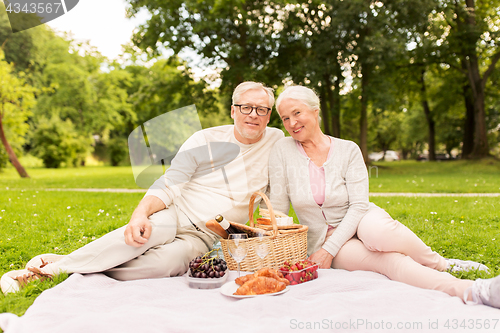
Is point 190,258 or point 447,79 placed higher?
point 447,79

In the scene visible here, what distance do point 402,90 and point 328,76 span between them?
8.67m

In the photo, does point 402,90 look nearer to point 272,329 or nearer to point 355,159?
point 355,159

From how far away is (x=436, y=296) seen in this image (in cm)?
255

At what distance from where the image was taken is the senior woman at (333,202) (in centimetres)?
305

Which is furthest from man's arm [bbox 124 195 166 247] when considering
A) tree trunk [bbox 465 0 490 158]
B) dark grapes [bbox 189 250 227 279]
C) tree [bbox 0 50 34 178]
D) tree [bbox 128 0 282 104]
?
tree trunk [bbox 465 0 490 158]

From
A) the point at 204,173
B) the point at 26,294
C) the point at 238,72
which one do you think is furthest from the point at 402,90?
the point at 26,294

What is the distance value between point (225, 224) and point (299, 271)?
0.71 m

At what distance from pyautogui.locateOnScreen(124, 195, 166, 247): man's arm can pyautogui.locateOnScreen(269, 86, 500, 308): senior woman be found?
3.73 feet

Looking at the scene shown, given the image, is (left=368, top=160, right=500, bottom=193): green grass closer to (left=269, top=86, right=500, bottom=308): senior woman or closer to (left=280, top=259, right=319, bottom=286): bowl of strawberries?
(left=269, top=86, right=500, bottom=308): senior woman

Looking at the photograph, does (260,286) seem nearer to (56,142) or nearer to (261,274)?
(261,274)

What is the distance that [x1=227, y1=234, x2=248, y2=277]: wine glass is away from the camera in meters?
2.99

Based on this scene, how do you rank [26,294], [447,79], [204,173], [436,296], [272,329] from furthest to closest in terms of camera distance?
1. [447,79]
2. [204,173]
3. [26,294]
4. [436,296]
5. [272,329]

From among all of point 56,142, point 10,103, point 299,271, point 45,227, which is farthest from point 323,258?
point 56,142

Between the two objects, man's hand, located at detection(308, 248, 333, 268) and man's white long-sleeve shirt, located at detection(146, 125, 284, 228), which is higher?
man's white long-sleeve shirt, located at detection(146, 125, 284, 228)
